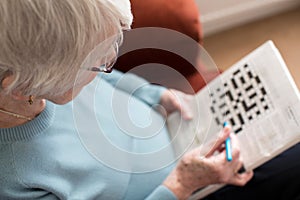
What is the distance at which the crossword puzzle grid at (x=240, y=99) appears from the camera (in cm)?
103

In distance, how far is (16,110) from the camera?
75 centimetres

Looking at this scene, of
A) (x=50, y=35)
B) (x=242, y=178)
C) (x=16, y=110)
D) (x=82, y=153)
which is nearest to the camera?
Result: (x=50, y=35)

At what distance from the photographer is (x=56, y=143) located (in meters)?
0.86

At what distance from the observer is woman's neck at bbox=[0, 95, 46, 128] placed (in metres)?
0.72

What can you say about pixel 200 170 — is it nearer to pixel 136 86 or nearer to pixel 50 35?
pixel 136 86

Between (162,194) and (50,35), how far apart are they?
52cm

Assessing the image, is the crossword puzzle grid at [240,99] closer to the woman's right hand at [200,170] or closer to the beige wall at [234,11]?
the woman's right hand at [200,170]

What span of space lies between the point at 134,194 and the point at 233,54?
106 cm

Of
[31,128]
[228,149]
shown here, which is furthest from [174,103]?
[31,128]

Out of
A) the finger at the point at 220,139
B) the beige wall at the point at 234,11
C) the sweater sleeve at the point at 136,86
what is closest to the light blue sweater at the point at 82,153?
the sweater sleeve at the point at 136,86

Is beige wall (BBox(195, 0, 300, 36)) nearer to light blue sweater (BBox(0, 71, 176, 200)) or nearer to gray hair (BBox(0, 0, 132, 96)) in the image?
light blue sweater (BBox(0, 71, 176, 200))

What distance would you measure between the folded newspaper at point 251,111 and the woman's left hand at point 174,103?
2 centimetres

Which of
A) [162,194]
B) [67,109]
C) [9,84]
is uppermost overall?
[9,84]

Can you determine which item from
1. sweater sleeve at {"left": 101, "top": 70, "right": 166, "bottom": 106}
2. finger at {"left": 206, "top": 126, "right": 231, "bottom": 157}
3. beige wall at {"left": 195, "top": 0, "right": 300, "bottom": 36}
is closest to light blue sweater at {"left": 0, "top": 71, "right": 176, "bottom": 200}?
sweater sleeve at {"left": 101, "top": 70, "right": 166, "bottom": 106}
